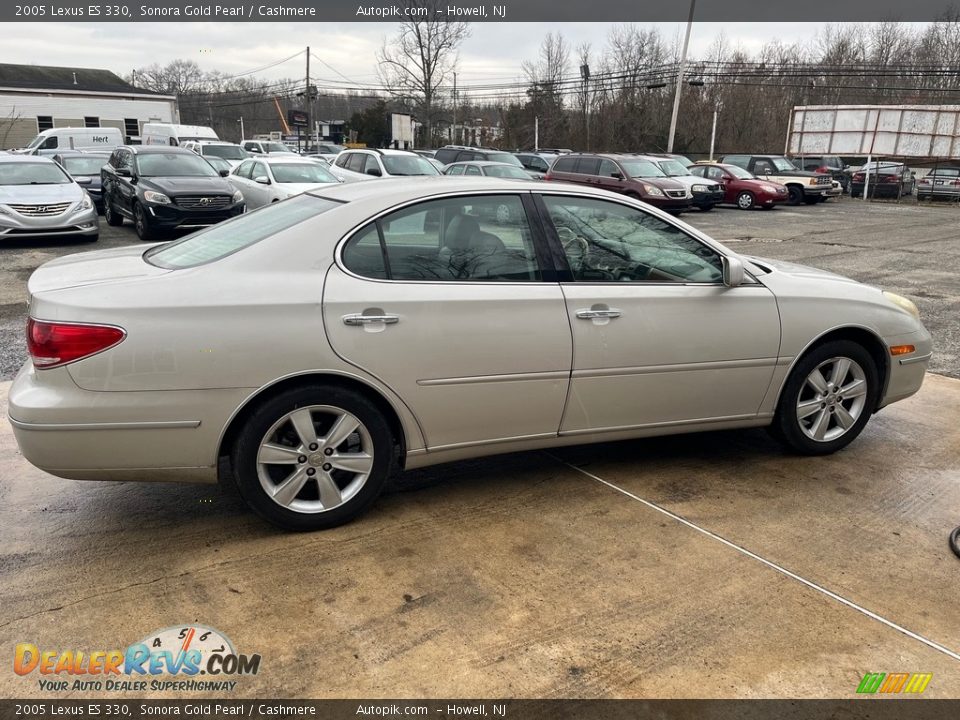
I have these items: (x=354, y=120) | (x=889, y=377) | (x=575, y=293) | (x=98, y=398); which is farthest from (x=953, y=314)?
(x=354, y=120)

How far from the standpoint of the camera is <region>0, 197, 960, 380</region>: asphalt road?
782cm

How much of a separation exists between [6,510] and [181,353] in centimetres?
148

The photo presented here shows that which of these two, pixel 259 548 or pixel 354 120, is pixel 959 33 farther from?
pixel 259 548

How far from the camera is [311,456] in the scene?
Answer: 337cm

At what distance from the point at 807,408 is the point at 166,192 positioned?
1209cm

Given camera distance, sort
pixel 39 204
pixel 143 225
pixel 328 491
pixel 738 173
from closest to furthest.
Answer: pixel 328 491
pixel 39 204
pixel 143 225
pixel 738 173

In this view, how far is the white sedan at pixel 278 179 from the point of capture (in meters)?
14.8

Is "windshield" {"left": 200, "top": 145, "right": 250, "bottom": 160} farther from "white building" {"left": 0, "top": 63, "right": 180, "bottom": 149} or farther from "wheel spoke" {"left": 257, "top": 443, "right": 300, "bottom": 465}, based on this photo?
"white building" {"left": 0, "top": 63, "right": 180, "bottom": 149}

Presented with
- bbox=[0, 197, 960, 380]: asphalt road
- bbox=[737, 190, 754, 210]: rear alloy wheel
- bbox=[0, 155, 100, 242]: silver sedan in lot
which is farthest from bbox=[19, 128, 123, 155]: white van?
bbox=[737, 190, 754, 210]: rear alloy wheel

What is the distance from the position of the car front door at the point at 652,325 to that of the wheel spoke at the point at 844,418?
0.60 m

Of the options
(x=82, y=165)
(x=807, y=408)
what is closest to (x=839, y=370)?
(x=807, y=408)

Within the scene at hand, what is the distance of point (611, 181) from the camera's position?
806 inches

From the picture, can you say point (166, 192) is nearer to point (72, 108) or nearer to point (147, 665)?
point (147, 665)

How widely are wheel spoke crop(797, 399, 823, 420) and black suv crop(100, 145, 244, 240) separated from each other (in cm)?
1169
